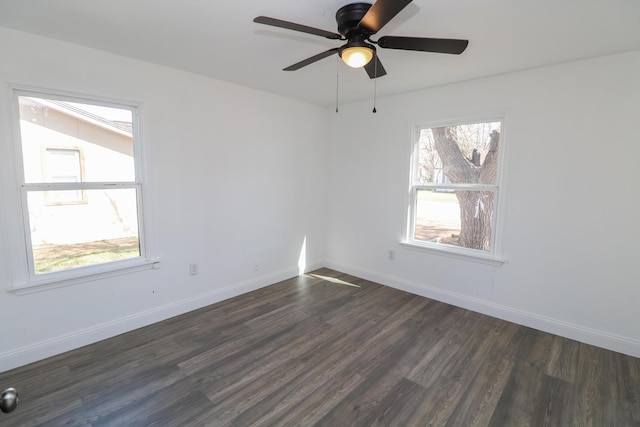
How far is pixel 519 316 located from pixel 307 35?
3187 mm

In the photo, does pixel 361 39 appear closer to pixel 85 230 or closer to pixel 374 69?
pixel 374 69

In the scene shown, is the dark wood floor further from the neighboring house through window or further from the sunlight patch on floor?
the neighboring house through window

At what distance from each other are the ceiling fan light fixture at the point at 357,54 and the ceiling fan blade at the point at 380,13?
0.10 meters

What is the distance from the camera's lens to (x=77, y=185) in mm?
2516

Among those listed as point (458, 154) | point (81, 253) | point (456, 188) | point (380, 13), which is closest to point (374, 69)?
point (380, 13)

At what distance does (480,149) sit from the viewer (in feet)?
10.7

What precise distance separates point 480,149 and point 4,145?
4.08 meters

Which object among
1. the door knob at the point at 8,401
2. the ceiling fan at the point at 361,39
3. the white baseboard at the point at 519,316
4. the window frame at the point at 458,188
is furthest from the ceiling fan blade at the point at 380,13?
the white baseboard at the point at 519,316

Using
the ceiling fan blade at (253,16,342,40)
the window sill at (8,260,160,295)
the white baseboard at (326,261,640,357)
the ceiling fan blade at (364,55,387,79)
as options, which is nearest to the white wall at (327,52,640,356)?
the white baseboard at (326,261,640,357)

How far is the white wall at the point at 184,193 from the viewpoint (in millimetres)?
2275

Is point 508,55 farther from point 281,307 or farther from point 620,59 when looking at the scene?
point 281,307

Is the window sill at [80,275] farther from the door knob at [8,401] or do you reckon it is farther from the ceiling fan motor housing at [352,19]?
the ceiling fan motor housing at [352,19]

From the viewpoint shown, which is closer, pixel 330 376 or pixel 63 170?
pixel 330 376

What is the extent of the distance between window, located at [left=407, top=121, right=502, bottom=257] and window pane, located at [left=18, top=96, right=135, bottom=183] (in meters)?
3.07
